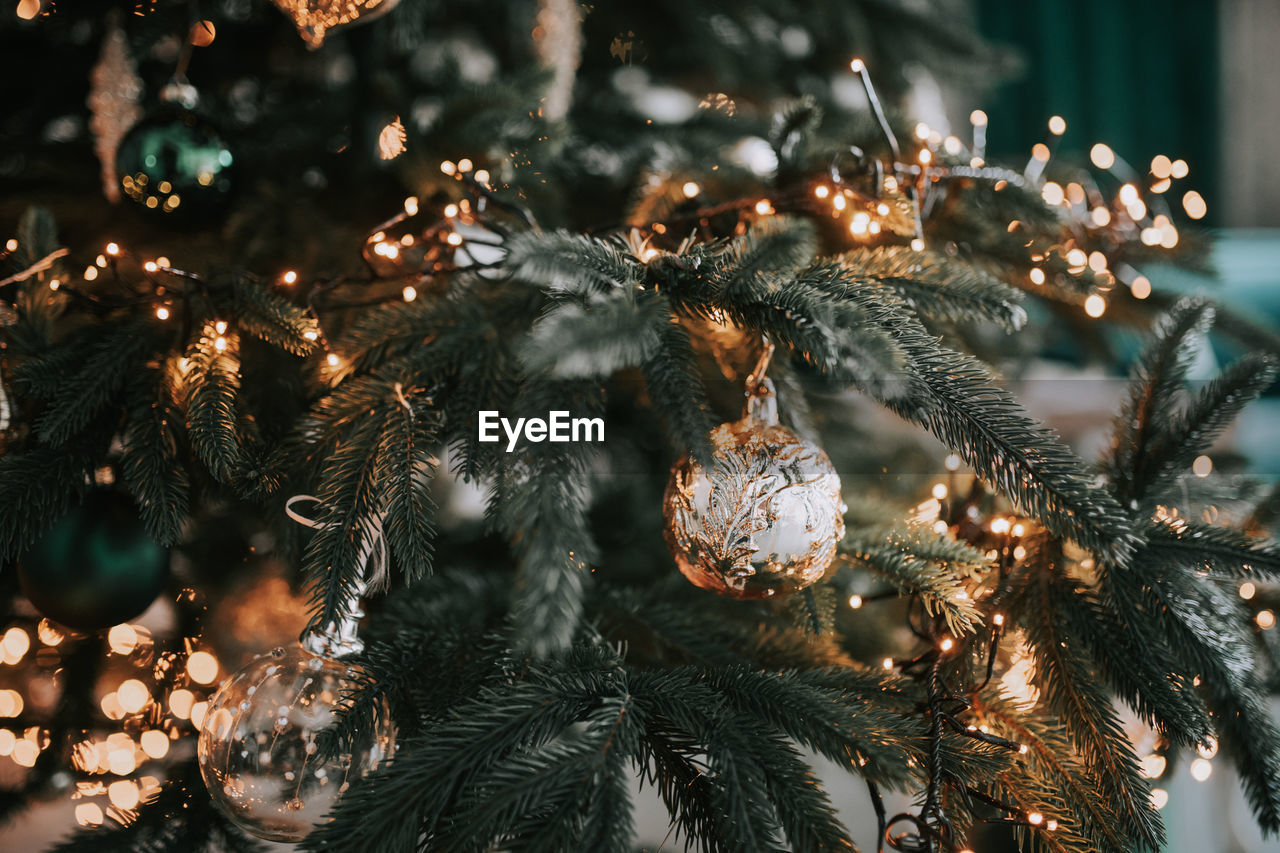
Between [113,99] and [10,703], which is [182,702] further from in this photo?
[113,99]

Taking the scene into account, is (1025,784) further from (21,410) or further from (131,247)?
(131,247)

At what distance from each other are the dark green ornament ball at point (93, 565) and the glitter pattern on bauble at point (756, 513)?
1.08 ft

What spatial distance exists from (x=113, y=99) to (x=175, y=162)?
0.34ft

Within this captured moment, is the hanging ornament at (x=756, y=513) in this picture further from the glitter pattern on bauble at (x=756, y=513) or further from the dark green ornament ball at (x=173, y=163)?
the dark green ornament ball at (x=173, y=163)

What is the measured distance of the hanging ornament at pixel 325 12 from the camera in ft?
1.75

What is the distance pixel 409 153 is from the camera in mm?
610

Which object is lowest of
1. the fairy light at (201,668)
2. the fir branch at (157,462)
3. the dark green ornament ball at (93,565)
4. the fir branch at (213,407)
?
the fairy light at (201,668)

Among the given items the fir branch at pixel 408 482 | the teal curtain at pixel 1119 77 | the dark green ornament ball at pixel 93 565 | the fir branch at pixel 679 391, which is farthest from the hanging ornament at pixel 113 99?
the teal curtain at pixel 1119 77

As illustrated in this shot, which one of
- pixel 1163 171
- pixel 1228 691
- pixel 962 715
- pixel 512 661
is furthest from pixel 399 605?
pixel 1163 171

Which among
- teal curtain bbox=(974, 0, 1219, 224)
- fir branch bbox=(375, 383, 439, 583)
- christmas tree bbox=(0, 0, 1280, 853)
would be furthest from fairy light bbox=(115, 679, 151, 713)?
teal curtain bbox=(974, 0, 1219, 224)

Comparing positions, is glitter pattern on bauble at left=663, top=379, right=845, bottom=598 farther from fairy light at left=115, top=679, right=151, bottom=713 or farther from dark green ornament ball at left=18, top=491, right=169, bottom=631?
fairy light at left=115, top=679, right=151, bottom=713

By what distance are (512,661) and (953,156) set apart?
1.56 feet

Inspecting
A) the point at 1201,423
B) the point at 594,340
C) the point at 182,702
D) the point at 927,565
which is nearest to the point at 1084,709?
the point at 927,565

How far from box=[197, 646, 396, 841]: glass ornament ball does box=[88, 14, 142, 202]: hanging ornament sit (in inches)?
16.9
